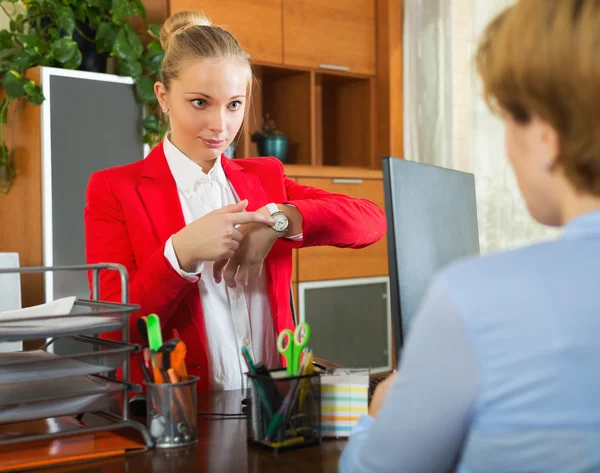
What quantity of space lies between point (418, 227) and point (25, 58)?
2429 mm

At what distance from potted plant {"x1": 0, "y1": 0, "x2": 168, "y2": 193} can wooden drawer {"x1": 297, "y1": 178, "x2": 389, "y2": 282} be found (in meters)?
0.91

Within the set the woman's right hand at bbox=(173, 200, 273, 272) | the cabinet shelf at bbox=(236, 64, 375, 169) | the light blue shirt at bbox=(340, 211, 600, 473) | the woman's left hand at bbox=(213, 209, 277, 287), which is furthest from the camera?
the cabinet shelf at bbox=(236, 64, 375, 169)

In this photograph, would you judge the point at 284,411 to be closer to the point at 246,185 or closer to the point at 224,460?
the point at 224,460

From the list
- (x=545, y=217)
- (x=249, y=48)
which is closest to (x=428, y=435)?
(x=545, y=217)

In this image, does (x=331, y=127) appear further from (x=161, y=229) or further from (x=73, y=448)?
(x=73, y=448)

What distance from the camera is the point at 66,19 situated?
3150mm

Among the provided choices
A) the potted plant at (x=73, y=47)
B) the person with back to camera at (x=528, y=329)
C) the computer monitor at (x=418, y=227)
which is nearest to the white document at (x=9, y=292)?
the potted plant at (x=73, y=47)

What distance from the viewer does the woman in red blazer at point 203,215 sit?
1.56 m

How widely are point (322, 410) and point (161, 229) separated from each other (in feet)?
2.22

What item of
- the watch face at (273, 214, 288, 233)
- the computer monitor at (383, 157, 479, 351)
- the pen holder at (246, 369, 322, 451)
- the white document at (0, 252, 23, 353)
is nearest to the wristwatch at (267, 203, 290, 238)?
the watch face at (273, 214, 288, 233)

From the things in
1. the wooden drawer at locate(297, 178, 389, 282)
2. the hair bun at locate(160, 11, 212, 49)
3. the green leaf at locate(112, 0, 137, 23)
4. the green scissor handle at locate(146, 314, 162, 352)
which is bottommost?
the green scissor handle at locate(146, 314, 162, 352)

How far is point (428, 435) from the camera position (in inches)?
26.1

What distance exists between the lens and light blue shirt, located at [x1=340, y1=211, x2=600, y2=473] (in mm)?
613

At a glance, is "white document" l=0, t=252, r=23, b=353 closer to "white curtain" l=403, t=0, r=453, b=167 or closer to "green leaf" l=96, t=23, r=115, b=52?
"green leaf" l=96, t=23, r=115, b=52
